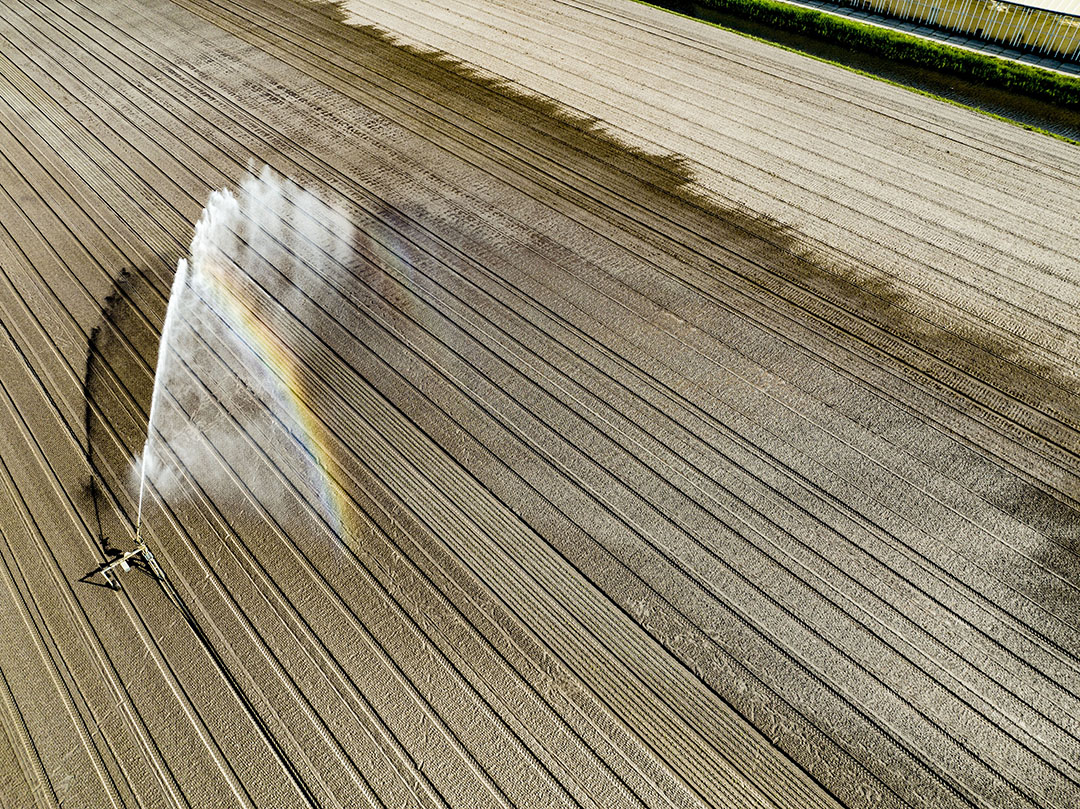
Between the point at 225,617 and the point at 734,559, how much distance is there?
4026mm

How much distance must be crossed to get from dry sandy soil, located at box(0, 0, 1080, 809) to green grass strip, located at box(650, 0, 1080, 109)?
1.63 metres

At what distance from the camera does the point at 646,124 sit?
10805 mm

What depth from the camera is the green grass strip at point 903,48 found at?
11.3m

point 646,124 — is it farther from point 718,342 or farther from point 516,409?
point 516,409

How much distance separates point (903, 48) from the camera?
494 inches

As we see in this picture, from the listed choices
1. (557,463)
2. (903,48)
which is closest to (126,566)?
(557,463)

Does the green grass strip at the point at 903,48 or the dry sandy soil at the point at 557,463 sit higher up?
the green grass strip at the point at 903,48

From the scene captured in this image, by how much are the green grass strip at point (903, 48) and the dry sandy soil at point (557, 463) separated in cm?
163

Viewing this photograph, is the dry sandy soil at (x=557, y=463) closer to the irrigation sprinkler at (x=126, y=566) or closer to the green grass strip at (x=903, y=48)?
the irrigation sprinkler at (x=126, y=566)

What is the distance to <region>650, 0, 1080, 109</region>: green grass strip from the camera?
11273mm

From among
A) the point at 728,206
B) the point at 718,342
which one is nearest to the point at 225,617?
the point at 718,342

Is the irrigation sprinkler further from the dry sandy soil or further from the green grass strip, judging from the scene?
the green grass strip

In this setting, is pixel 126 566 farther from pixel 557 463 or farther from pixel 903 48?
pixel 903 48

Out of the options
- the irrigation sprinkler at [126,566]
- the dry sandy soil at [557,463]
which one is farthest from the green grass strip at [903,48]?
the irrigation sprinkler at [126,566]
